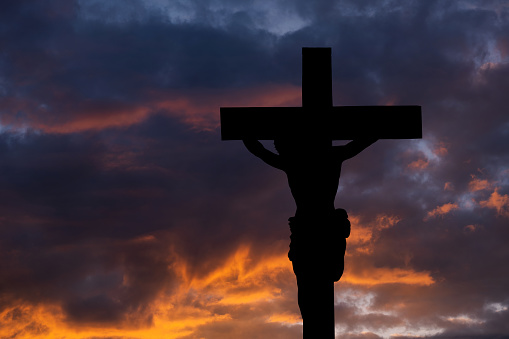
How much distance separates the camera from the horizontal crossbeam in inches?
337

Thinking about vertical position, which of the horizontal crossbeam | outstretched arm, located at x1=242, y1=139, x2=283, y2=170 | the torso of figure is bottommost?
the torso of figure

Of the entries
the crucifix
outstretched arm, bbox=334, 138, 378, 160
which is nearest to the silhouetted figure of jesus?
the crucifix

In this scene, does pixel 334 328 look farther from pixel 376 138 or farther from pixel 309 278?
pixel 376 138

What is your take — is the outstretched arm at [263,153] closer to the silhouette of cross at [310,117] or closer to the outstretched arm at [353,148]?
the silhouette of cross at [310,117]

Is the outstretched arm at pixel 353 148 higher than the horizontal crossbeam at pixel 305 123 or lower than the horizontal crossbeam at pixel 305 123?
lower

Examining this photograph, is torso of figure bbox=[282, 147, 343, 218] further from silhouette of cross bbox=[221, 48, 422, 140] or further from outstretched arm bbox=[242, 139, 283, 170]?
silhouette of cross bbox=[221, 48, 422, 140]

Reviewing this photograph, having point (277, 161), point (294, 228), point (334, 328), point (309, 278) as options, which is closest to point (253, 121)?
point (277, 161)

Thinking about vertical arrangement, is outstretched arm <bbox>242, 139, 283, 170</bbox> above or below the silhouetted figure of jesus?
above

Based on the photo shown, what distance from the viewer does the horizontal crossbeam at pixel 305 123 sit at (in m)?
8.55

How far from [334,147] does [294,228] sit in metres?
1.10

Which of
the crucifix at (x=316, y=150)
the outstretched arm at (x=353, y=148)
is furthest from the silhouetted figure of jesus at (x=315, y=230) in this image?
the outstretched arm at (x=353, y=148)

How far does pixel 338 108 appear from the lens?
8.67m

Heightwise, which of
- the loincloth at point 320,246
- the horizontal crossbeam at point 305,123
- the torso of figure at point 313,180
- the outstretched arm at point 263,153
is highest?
the horizontal crossbeam at point 305,123

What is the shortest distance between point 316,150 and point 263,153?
1.94ft
